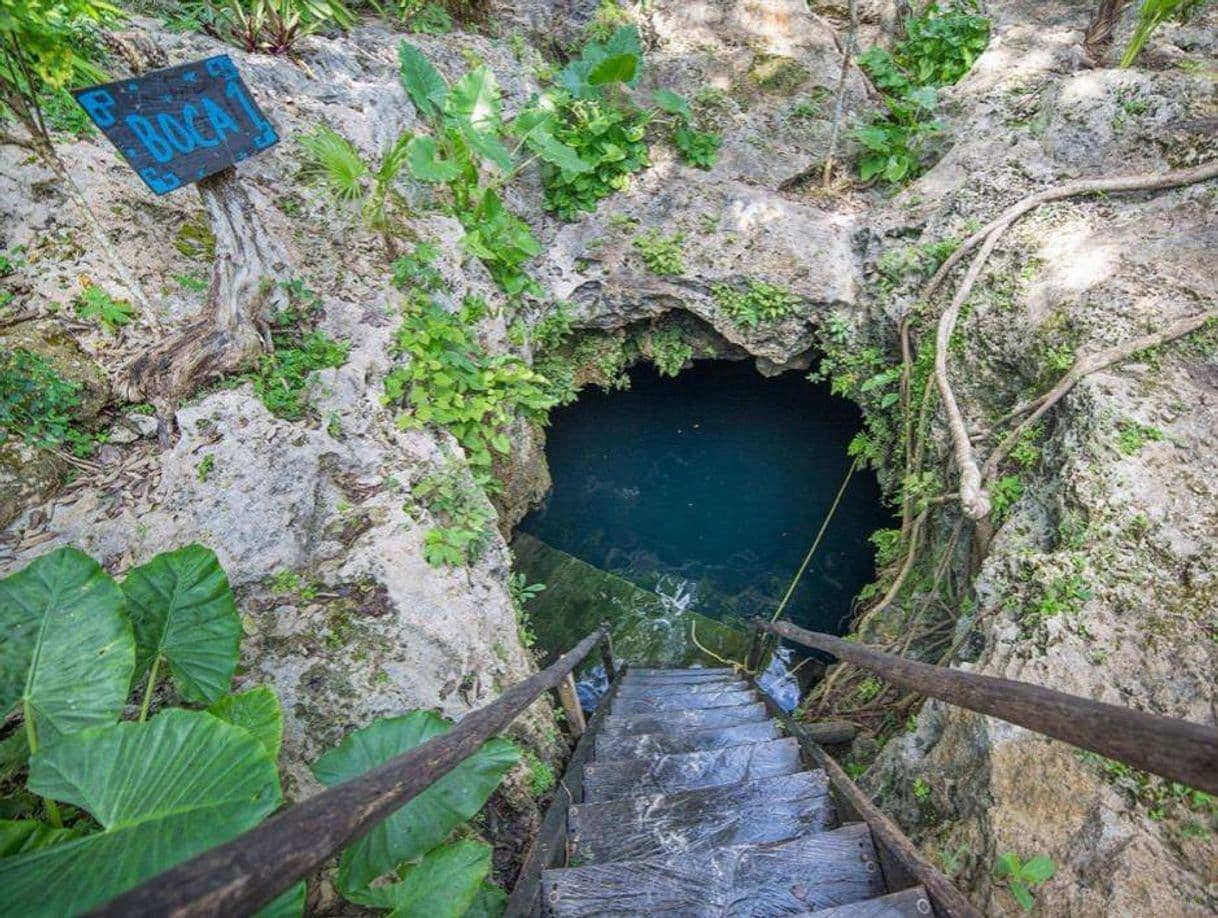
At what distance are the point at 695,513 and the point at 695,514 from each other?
15mm

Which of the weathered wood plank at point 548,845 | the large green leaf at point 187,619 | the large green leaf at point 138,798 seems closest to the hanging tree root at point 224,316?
the large green leaf at point 187,619

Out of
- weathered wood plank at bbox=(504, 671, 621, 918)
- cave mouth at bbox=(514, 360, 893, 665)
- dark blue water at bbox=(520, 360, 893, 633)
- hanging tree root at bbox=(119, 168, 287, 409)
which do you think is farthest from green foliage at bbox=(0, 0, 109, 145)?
dark blue water at bbox=(520, 360, 893, 633)

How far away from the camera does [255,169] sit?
471 centimetres

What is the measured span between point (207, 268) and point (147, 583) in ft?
9.89

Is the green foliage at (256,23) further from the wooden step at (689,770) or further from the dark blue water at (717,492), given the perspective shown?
the wooden step at (689,770)

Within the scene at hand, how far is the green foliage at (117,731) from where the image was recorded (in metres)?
1.22

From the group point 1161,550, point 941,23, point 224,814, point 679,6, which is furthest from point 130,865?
point 941,23

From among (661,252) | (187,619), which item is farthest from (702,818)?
(661,252)

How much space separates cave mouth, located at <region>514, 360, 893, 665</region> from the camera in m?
6.37

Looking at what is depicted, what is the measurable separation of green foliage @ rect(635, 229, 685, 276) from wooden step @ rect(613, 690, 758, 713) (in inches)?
167

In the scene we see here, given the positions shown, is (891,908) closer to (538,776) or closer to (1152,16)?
(538,776)

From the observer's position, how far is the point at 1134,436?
3170mm

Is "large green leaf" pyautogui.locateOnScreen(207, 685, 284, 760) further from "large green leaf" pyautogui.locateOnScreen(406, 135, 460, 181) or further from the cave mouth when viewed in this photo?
the cave mouth

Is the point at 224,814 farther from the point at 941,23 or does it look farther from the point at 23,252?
the point at 941,23
